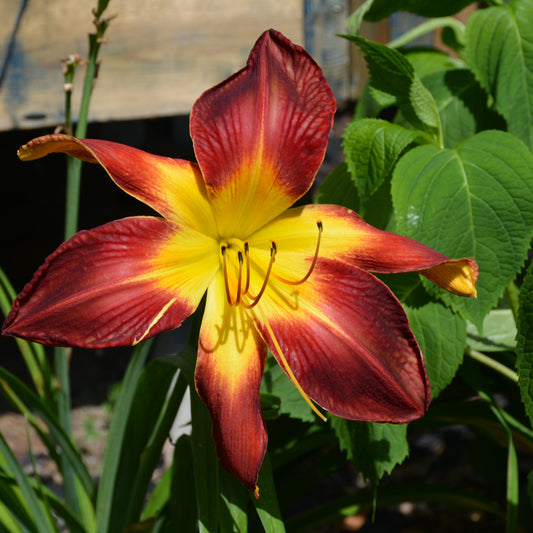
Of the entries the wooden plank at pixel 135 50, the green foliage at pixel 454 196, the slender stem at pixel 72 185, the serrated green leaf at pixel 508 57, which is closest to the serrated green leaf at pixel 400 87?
the green foliage at pixel 454 196

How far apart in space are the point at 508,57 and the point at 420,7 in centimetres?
14

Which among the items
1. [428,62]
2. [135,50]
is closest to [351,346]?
[428,62]

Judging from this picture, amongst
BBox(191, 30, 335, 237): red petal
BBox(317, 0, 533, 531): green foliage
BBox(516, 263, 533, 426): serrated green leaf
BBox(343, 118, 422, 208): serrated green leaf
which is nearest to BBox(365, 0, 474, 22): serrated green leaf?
BBox(317, 0, 533, 531): green foliage

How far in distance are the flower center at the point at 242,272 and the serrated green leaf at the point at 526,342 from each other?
194 millimetres

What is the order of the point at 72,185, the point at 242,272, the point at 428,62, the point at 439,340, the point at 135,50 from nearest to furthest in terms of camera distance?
the point at 242,272
the point at 439,340
the point at 72,185
the point at 428,62
the point at 135,50

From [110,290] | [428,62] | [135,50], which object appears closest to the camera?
[110,290]

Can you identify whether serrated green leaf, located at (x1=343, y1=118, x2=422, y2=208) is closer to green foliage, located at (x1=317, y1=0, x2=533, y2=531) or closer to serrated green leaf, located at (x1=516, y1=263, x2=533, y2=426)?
green foliage, located at (x1=317, y1=0, x2=533, y2=531)

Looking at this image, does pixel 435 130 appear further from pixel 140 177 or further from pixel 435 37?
pixel 435 37

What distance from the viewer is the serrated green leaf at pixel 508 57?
76cm

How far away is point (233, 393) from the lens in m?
0.51

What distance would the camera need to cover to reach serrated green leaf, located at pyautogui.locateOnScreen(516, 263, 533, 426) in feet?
1.82

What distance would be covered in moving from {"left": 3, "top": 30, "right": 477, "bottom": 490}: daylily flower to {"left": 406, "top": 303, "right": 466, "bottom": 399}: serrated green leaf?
0.18 metres

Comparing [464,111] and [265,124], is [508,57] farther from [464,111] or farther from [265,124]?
[265,124]

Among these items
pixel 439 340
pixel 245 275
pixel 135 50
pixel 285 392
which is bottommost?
pixel 285 392
